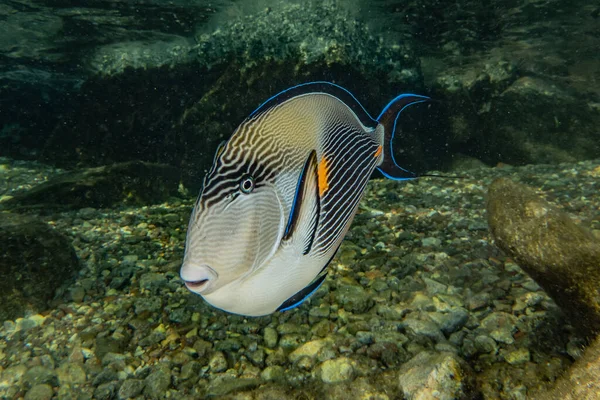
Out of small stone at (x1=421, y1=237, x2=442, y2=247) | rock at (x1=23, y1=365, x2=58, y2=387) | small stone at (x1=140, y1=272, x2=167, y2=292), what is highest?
small stone at (x1=140, y1=272, x2=167, y2=292)

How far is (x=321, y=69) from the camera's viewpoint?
6.86 meters

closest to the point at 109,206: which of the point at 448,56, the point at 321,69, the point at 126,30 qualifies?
the point at 321,69

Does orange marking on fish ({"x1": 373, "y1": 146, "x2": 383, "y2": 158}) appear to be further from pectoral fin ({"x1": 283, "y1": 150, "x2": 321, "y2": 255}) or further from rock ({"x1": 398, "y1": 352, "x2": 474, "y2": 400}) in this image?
rock ({"x1": 398, "y1": 352, "x2": 474, "y2": 400})

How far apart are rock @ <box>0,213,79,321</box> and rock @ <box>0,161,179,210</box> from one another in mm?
2392

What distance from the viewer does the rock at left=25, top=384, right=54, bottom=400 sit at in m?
2.30

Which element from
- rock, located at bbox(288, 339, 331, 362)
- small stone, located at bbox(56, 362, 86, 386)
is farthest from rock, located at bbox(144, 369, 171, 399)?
rock, located at bbox(288, 339, 331, 362)

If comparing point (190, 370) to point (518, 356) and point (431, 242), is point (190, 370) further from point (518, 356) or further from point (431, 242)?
point (431, 242)

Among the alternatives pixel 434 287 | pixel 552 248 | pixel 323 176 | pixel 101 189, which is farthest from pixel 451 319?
pixel 101 189

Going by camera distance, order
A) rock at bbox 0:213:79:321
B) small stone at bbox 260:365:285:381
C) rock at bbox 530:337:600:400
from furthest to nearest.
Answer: rock at bbox 0:213:79:321, small stone at bbox 260:365:285:381, rock at bbox 530:337:600:400

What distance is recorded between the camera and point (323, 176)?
941 mm

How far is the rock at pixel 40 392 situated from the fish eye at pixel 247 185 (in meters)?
2.48

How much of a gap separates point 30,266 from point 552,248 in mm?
4084

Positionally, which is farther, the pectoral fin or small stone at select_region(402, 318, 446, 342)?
small stone at select_region(402, 318, 446, 342)

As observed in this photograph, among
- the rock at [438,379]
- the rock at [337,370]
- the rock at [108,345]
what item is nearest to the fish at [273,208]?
the rock at [438,379]
